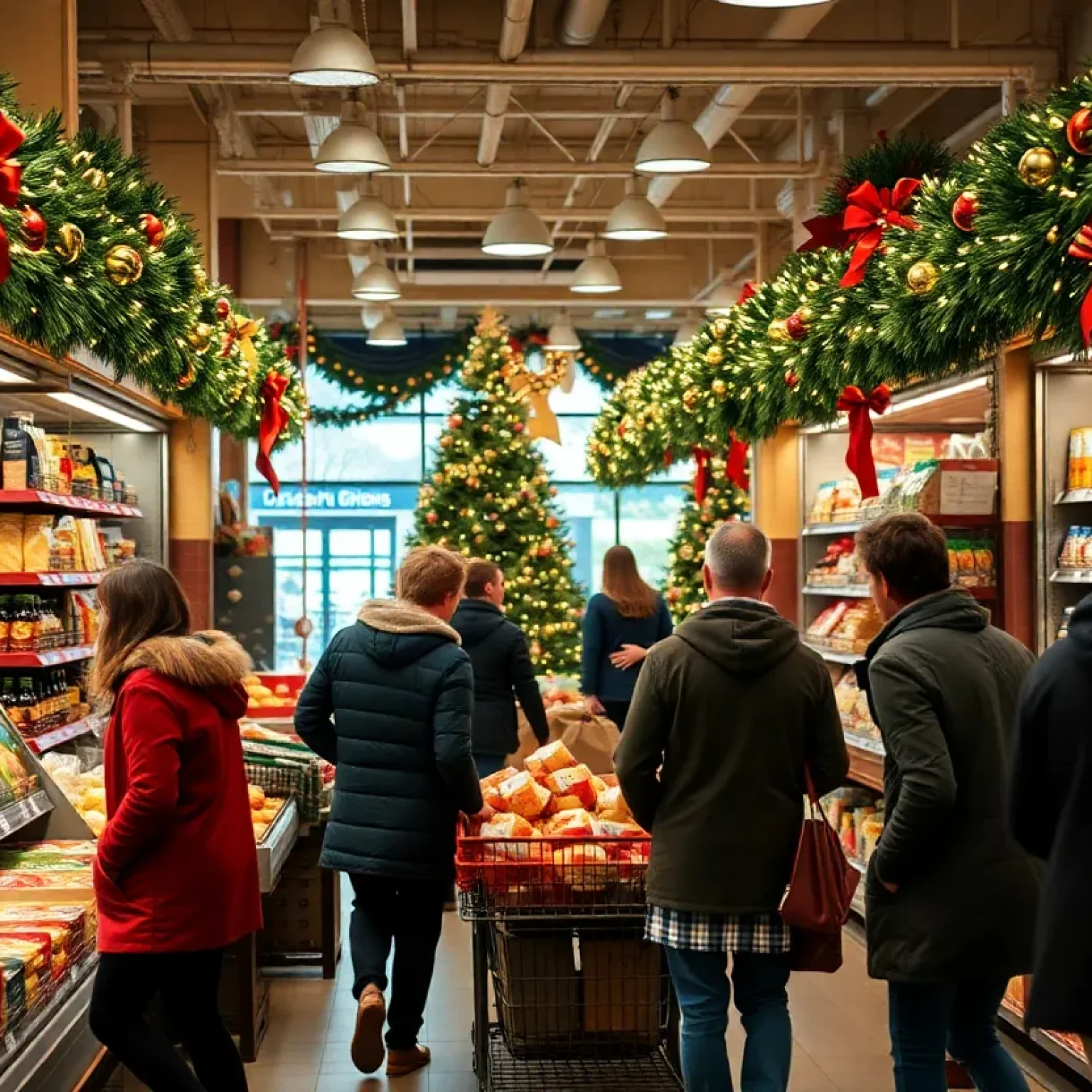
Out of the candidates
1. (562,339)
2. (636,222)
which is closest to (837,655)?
(636,222)

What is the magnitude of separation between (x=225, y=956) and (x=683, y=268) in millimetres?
13115

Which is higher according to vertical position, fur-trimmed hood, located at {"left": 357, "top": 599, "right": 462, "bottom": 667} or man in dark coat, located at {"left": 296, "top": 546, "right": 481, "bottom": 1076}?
fur-trimmed hood, located at {"left": 357, "top": 599, "right": 462, "bottom": 667}

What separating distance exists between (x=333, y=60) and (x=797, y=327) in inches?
86.4

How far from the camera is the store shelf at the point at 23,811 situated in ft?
14.5

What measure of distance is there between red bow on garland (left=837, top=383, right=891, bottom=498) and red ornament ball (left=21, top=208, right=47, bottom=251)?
135 inches

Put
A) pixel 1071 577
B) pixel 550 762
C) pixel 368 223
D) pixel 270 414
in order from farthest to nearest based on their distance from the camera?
pixel 368 223 < pixel 270 414 < pixel 1071 577 < pixel 550 762

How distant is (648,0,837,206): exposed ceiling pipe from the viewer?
839 centimetres

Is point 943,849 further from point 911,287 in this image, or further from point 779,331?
point 779,331

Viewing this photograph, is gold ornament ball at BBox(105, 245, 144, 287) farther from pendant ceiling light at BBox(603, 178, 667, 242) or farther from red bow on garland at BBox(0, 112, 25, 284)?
pendant ceiling light at BBox(603, 178, 667, 242)

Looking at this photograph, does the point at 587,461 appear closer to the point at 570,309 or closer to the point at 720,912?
the point at 570,309

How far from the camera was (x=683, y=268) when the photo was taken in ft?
56.9

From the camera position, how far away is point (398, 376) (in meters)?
19.1

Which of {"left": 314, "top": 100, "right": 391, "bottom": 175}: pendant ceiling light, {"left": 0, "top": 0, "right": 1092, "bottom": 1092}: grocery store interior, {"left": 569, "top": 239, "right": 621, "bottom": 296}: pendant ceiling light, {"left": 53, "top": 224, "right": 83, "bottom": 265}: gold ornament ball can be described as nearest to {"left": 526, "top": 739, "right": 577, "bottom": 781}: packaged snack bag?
{"left": 0, "top": 0, "right": 1092, "bottom": 1092}: grocery store interior

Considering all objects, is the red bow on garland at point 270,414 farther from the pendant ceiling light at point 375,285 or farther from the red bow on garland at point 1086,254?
the red bow on garland at point 1086,254
